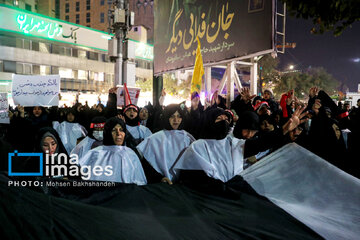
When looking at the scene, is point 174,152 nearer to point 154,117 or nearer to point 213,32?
point 154,117

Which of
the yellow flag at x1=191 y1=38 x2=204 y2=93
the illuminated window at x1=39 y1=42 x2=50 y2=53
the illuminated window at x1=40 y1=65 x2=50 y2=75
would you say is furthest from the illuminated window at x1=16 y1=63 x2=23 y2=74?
the yellow flag at x1=191 y1=38 x2=204 y2=93

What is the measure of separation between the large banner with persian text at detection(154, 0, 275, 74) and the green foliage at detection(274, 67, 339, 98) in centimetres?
2593

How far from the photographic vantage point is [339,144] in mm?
4238

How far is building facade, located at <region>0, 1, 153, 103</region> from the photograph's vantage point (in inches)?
1053

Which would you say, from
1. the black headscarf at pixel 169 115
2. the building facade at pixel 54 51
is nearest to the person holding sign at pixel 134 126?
the black headscarf at pixel 169 115

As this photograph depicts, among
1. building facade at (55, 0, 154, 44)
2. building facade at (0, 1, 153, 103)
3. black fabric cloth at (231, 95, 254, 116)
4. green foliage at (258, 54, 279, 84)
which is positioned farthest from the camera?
building facade at (55, 0, 154, 44)

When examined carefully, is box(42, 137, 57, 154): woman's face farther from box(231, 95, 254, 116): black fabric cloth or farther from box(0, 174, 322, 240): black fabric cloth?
box(231, 95, 254, 116): black fabric cloth

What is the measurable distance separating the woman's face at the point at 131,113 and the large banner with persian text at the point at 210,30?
2.79 meters

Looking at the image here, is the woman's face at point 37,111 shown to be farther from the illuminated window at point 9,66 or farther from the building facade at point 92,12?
the building facade at point 92,12

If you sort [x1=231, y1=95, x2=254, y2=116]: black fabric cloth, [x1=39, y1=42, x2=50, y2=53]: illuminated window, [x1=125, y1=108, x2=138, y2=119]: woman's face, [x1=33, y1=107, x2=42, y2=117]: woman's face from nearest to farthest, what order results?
1. [x1=125, y1=108, x2=138, y2=119]: woman's face
2. [x1=231, y1=95, x2=254, y2=116]: black fabric cloth
3. [x1=33, y1=107, x2=42, y2=117]: woman's face
4. [x1=39, y1=42, x2=50, y2=53]: illuminated window

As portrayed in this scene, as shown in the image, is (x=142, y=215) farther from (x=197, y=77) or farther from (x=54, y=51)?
(x=54, y=51)

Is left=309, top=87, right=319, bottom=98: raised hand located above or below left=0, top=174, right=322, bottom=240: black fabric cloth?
above

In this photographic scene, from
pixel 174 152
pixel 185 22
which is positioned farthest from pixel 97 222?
pixel 185 22

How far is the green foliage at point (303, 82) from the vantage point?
35469mm
